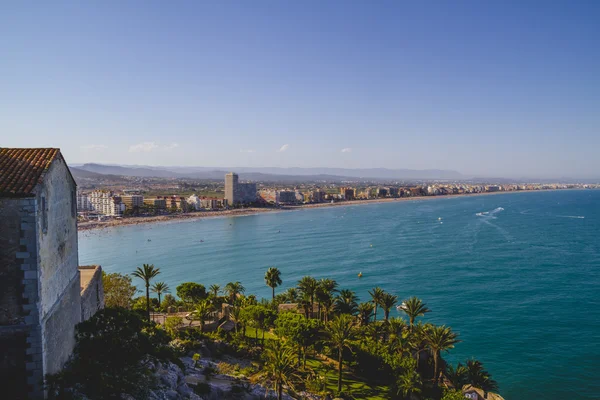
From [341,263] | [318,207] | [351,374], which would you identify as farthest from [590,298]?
[318,207]

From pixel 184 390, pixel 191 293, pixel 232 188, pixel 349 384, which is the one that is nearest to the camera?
pixel 184 390

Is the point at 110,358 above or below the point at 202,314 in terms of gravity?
above

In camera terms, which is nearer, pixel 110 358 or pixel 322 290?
pixel 110 358

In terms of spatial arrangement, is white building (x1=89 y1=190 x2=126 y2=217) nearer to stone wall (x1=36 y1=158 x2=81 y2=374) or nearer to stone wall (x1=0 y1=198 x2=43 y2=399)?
stone wall (x1=36 y1=158 x2=81 y2=374)

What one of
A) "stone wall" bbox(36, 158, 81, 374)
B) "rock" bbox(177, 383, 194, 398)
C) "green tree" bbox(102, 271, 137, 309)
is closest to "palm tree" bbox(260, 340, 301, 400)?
"rock" bbox(177, 383, 194, 398)

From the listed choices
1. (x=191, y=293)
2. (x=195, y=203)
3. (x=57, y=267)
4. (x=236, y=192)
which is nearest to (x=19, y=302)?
(x=57, y=267)

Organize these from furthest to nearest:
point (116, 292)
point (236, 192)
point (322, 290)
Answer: point (236, 192) < point (322, 290) < point (116, 292)

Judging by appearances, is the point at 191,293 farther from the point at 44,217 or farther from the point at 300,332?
the point at 44,217
